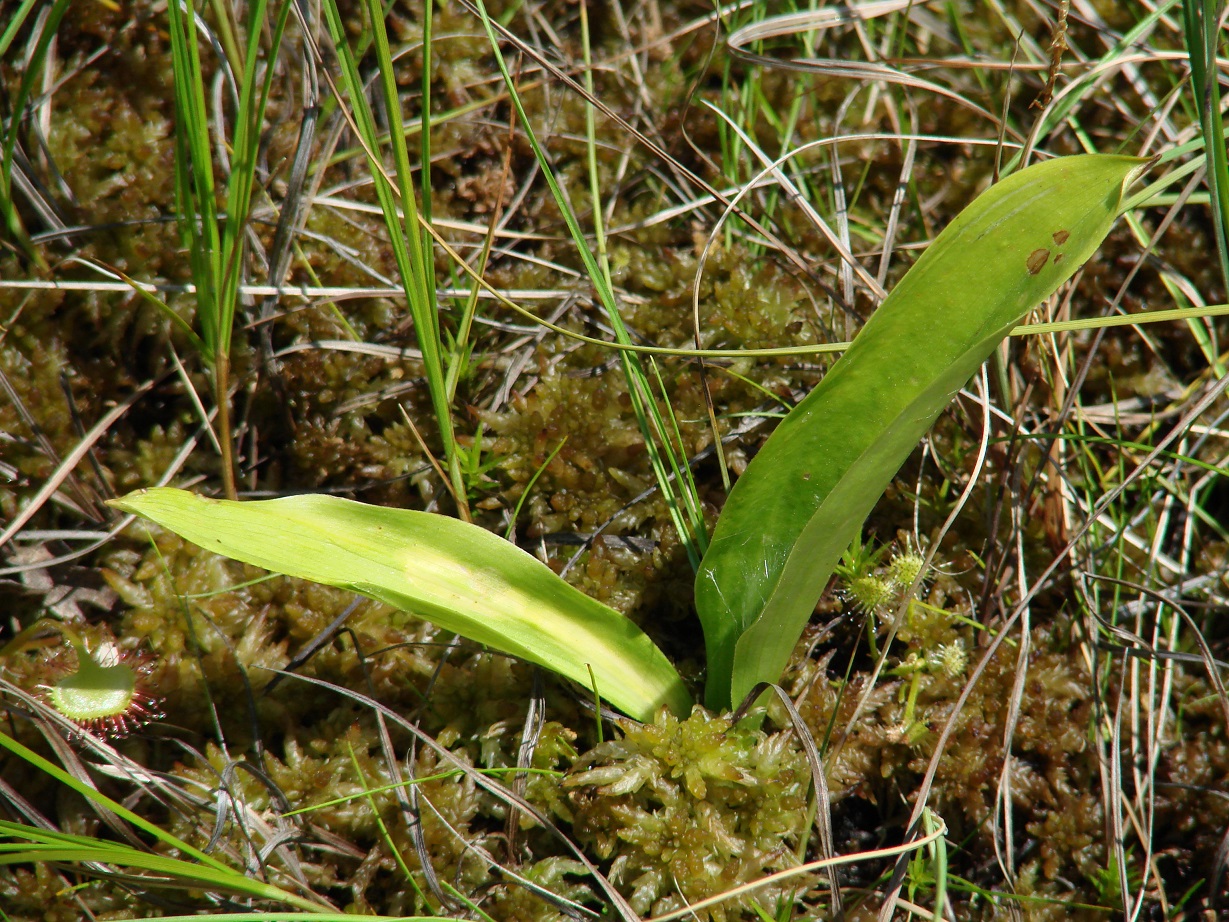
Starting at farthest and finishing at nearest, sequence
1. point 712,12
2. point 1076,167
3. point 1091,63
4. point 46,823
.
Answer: point 712,12
point 1091,63
point 46,823
point 1076,167

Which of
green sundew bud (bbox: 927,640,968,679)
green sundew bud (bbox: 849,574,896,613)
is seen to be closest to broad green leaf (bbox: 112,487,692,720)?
green sundew bud (bbox: 849,574,896,613)

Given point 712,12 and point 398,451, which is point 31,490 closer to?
point 398,451

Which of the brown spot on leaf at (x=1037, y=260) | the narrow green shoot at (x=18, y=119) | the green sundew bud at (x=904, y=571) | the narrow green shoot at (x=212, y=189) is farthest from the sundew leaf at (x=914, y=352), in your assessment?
the narrow green shoot at (x=18, y=119)

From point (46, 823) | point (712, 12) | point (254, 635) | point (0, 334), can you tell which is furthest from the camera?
point (712, 12)

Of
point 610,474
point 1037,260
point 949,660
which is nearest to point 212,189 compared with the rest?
point 610,474

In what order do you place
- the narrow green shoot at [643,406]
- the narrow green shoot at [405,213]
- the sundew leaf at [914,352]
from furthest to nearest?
1. the narrow green shoot at [643,406]
2. the narrow green shoot at [405,213]
3. the sundew leaf at [914,352]

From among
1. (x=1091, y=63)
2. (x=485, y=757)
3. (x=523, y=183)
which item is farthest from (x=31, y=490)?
(x=1091, y=63)

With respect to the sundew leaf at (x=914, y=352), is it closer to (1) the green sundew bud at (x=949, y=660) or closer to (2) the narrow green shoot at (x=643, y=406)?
(2) the narrow green shoot at (x=643, y=406)
